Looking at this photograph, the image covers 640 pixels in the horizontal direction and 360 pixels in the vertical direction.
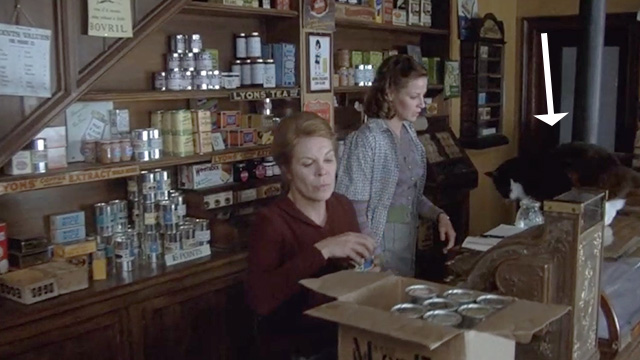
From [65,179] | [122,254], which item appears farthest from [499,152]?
[65,179]

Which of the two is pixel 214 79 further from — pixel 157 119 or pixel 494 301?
pixel 494 301

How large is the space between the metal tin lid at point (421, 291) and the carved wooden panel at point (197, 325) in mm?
1563

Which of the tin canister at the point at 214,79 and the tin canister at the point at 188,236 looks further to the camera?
the tin canister at the point at 214,79

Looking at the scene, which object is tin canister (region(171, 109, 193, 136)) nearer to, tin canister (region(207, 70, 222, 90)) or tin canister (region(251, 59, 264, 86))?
tin canister (region(207, 70, 222, 90))

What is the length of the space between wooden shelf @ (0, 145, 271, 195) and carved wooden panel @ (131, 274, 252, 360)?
51 centimetres

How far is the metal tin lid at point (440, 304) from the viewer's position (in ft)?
4.15

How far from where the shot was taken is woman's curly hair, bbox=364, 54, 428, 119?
2691mm

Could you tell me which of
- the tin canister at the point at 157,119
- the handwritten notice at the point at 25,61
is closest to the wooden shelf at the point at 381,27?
the tin canister at the point at 157,119

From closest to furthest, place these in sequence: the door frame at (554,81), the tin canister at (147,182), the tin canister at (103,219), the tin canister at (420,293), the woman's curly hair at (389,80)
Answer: the tin canister at (420,293), the woman's curly hair at (389,80), the tin canister at (103,219), the tin canister at (147,182), the door frame at (554,81)

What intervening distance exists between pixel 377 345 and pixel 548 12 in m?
4.94

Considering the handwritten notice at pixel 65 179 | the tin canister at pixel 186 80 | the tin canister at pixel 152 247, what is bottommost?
the tin canister at pixel 152 247

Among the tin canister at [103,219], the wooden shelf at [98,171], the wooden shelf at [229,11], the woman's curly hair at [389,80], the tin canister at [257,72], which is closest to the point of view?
the wooden shelf at [98,171]

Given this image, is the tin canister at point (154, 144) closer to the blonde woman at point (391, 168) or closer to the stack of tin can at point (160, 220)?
the stack of tin can at point (160, 220)

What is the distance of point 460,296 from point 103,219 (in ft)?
6.31
